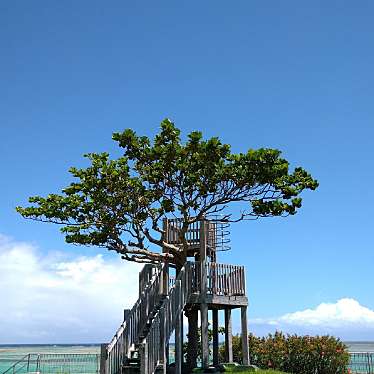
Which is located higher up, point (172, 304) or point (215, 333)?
point (172, 304)

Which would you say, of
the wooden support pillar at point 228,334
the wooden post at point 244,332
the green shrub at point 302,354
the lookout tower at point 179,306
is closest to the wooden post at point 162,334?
the lookout tower at point 179,306

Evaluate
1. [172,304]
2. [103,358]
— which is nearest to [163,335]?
[172,304]

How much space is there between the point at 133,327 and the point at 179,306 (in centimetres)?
162

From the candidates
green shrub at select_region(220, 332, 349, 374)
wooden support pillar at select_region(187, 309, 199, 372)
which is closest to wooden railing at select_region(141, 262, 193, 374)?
wooden support pillar at select_region(187, 309, 199, 372)

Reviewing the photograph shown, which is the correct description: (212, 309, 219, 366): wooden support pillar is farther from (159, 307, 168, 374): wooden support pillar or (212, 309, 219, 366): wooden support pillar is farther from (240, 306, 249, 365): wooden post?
(159, 307, 168, 374): wooden support pillar

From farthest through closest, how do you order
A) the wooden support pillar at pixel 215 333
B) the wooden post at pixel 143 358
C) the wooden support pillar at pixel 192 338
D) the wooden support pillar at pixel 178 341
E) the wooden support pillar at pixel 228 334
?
1. the wooden support pillar at pixel 215 333
2. the wooden support pillar at pixel 228 334
3. the wooden support pillar at pixel 192 338
4. the wooden support pillar at pixel 178 341
5. the wooden post at pixel 143 358

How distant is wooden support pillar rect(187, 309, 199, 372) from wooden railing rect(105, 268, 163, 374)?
2.15 m

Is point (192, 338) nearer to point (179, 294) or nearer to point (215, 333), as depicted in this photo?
point (215, 333)

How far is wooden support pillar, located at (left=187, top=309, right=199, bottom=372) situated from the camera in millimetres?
20750

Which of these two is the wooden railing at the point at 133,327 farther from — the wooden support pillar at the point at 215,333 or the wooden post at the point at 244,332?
the wooden support pillar at the point at 215,333

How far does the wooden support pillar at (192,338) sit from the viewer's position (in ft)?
68.1

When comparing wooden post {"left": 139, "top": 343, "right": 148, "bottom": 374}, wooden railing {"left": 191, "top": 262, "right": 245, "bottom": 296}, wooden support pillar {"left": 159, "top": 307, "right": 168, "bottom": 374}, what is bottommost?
wooden post {"left": 139, "top": 343, "right": 148, "bottom": 374}

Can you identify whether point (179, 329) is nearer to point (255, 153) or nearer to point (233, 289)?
point (233, 289)

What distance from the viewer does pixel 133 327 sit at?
18.1 metres
